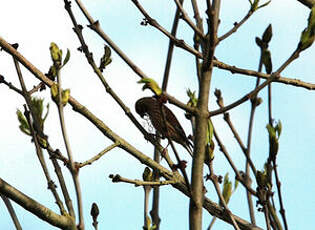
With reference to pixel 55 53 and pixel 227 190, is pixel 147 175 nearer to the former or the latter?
pixel 227 190

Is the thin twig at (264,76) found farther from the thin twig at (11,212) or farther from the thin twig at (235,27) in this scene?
the thin twig at (11,212)

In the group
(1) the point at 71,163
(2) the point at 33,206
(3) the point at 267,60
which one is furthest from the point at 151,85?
(2) the point at 33,206

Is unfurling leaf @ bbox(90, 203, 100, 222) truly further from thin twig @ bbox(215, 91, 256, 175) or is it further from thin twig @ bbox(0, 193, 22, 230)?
thin twig @ bbox(215, 91, 256, 175)

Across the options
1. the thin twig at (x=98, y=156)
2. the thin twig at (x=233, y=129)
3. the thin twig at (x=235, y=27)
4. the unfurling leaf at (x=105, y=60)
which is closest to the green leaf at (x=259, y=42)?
the thin twig at (x=235, y=27)

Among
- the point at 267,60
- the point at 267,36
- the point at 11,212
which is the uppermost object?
the point at 267,36

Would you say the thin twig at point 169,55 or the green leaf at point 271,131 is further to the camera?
the thin twig at point 169,55

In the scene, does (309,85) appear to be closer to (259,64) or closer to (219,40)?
(259,64)

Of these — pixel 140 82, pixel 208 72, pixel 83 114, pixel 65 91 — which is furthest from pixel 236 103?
pixel 83 114

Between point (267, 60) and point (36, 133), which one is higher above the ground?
point (267, 60)

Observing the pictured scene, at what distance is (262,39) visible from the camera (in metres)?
3.18

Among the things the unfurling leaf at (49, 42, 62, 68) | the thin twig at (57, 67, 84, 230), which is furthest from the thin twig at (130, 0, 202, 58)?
the thin twig at (57, 67, 84, 230)

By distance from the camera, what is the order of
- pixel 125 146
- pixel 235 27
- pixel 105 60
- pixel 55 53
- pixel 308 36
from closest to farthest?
pixel 55 53, pixel 308 36, pixel 235 27, pixel 125 146, pixel 105 60

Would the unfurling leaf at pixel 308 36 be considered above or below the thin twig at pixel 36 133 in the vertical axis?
above

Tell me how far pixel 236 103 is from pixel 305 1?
1.86m
